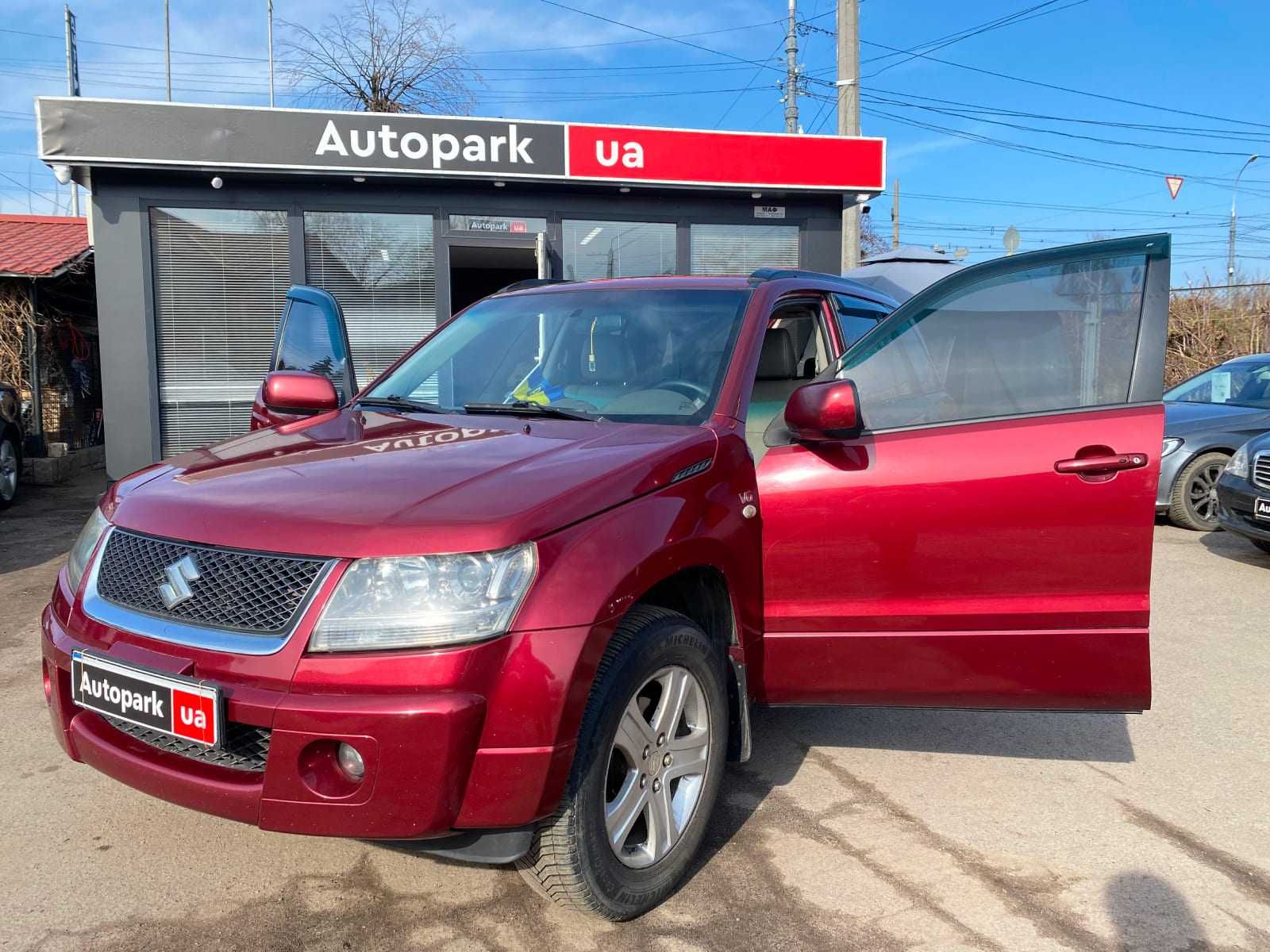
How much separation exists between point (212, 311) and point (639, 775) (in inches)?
354

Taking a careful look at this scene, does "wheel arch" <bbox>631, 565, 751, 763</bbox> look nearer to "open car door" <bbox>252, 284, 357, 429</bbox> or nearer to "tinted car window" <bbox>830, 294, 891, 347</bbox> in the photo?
"tinted car window" <bbox>830, 294, 891, 347</bbox>

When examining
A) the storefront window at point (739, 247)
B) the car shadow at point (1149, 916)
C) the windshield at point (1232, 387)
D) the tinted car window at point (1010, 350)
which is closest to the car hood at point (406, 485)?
the tinted car window at point (1010, 350)

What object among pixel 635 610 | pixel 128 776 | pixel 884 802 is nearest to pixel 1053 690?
pixel 884 802

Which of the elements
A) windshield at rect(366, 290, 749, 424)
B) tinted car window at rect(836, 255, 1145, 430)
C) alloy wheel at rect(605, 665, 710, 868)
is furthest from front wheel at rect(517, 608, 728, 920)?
tinted car window at rect(836, 255, 1145, 430)

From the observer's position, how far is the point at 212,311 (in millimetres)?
10062

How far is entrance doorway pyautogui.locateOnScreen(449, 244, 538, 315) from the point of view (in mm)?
11031

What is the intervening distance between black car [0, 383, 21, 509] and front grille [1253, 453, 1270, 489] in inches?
436

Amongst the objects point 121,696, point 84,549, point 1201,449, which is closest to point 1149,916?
point 121,696

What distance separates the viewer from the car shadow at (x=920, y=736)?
145 inches

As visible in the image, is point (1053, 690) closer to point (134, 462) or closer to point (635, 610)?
point (635, 610)

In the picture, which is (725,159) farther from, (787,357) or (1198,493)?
(787,357)

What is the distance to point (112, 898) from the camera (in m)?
2.70

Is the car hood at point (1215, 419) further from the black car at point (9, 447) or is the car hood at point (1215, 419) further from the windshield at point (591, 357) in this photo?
the black car at point (9, 447)

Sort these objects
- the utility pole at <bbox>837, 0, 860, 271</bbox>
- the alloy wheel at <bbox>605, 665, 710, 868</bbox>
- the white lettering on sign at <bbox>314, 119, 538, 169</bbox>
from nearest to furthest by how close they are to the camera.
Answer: the alloy wheel at <bbox>605, 665, 710, 868</bbox> < the white lettering on sign at <bbox>314, 119, 538, 169</bbox> < the utility pole at <bbox>837, 0, 860, 271</bbox>
